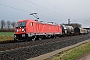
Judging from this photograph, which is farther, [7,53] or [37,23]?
[37,23]

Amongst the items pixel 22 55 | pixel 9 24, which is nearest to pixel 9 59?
pixel 22 55

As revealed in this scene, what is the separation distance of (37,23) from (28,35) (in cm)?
467

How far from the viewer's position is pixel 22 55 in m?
14.2

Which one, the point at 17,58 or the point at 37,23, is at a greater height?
the point at 37,23

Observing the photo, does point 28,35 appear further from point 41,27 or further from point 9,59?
point 9,59

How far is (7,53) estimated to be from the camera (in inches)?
511

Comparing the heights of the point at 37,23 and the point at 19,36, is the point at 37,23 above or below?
above

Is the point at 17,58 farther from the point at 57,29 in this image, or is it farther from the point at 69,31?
the point at 69,31

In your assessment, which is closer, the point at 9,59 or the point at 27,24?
the point at 9,59

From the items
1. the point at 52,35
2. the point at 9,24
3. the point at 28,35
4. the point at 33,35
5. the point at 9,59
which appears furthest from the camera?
the point at 9,24

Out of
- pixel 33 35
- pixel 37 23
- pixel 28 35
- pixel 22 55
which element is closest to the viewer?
pixel 22 55

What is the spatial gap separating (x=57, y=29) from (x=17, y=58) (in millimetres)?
31706

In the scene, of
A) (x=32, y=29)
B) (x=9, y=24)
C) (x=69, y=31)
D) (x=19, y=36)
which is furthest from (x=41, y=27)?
(x=9, y=24)

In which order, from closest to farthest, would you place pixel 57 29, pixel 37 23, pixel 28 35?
pixel 28 35
pixel 37 23
pixel 57 29
